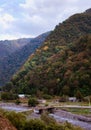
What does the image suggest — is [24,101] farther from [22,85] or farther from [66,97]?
[22,85]

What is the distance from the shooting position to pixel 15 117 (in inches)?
1641

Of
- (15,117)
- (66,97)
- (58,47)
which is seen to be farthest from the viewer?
(58,47)

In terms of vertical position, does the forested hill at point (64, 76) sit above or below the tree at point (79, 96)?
above

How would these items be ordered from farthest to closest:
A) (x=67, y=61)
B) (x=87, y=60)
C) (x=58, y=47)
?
(x=58, y=47)
(x=67, y=61)
(x=87, y=60)

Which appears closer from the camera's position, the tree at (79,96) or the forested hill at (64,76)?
the tree at (79,96)

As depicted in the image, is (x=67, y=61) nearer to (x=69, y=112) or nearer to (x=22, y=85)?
(x=22, y=85)

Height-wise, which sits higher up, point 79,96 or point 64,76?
point 64,76

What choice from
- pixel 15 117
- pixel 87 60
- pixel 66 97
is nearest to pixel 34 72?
pixel 87 60

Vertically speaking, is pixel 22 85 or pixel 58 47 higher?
pixel 58 47

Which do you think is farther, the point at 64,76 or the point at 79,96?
the point at 64,76

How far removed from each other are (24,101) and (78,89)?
57.1ft

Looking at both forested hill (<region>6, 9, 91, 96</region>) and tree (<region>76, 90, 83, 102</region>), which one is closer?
tree (<region>76, 90, 83, 102</region>)

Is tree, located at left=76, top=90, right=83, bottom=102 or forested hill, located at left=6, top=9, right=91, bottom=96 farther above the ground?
forested hill, located at left=6, top=9, right=91, bottom=96

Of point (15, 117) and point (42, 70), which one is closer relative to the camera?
point (15, 117)
